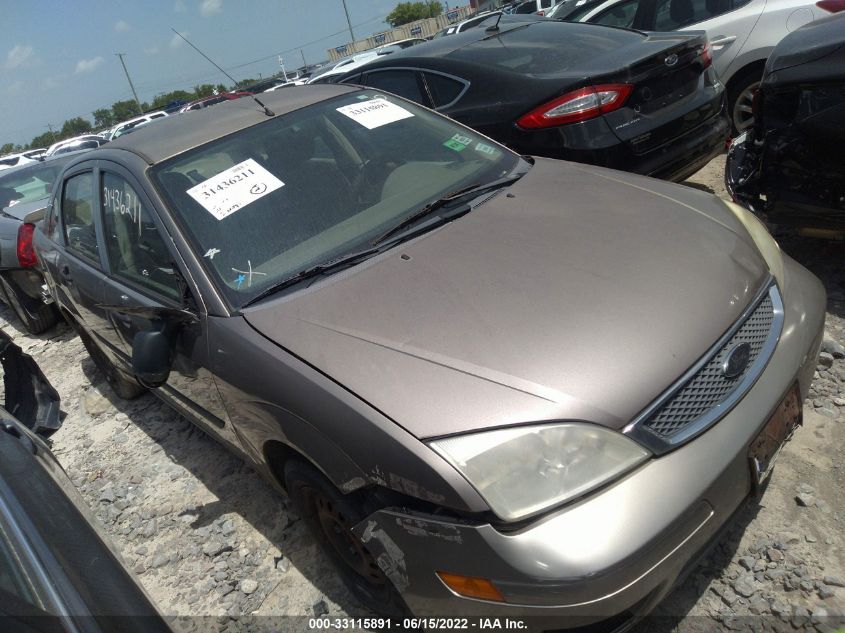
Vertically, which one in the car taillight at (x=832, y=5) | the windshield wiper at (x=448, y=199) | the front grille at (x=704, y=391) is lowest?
the front grille at (x=704, y=391)

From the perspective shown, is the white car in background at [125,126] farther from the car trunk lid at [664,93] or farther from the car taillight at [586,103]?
the car trunk lid at [664,93]

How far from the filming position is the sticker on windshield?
115 inches

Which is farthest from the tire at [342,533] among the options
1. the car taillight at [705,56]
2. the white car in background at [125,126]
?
the white car in background at [125,126]

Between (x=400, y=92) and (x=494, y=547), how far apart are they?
4095mm

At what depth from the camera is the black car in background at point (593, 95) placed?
3.75 m

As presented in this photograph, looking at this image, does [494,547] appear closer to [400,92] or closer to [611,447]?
[611,447]

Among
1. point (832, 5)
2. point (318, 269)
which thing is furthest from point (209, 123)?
point (832, 5)

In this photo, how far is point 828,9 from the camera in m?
4.64

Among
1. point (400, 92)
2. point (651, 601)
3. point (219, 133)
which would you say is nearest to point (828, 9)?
point (400, 92)

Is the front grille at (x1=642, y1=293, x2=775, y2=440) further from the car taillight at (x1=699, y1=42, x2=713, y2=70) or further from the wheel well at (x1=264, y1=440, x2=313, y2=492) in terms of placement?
the car taillight at (x1=699, y1=42, x2=713, y2=70)

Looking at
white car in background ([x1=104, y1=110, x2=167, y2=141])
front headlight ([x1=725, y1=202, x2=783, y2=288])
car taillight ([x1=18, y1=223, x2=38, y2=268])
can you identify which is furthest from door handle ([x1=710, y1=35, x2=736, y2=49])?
white car in background ([x1=104, y1=110, x2=167, y2=141])

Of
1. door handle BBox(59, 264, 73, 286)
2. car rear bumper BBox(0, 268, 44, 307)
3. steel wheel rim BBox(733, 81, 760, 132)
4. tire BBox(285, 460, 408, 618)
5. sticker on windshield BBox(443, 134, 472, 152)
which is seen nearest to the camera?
tire BBox(285, 460, 408, 618)

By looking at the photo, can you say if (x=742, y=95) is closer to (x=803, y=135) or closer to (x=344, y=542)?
(x=803, y=135)

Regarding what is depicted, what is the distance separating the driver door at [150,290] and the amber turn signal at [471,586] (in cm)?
120
